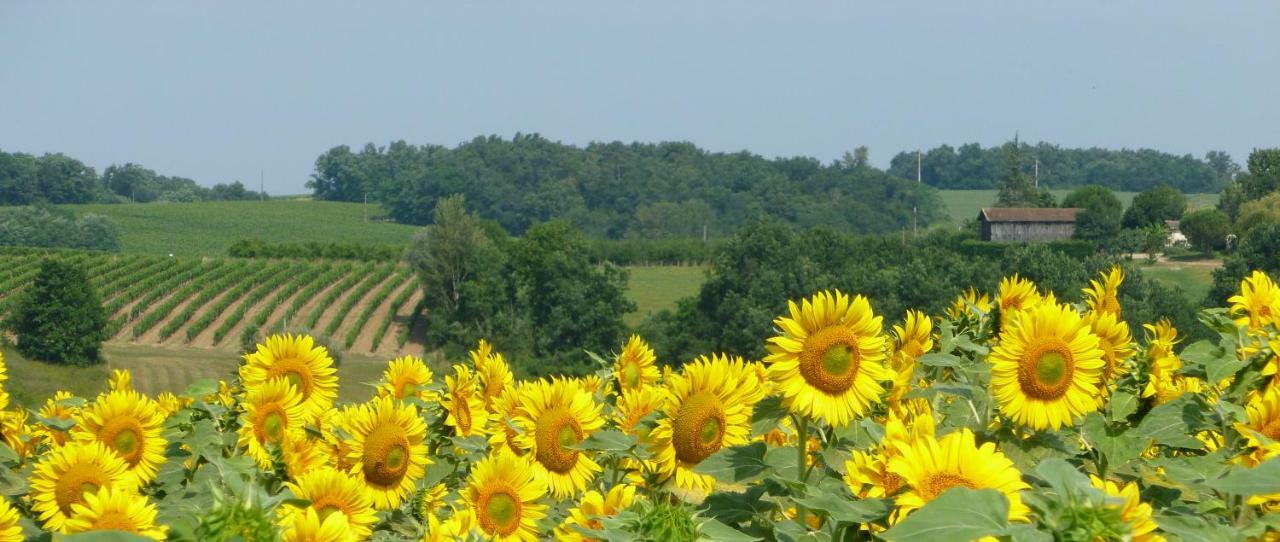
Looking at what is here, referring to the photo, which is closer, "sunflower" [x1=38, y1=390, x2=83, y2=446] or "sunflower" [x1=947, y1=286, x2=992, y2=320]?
"sunflower" [x1=947, y1=286, x2=992, y2=320]

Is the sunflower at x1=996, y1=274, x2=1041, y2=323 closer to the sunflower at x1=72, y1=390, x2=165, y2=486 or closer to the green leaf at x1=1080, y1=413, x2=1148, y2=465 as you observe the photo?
the green leaf at x1=1080, y1=413, x2=1148, y2=465

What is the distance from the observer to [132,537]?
4.24 feet

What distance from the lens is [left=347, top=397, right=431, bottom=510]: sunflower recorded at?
3.76 metres

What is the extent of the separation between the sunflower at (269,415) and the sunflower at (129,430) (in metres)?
0.24

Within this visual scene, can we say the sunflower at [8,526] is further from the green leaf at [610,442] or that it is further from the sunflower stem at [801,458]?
the sunflower stem at [801,458]

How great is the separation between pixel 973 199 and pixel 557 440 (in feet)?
488

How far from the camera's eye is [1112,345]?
3008mm

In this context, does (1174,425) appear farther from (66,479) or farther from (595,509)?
(66,479)

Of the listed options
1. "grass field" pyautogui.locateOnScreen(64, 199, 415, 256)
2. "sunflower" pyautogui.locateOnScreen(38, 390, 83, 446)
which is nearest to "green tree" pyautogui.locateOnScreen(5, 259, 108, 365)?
"grass field" pyautogui.locateOnScreen(64, 199, 415, 256)

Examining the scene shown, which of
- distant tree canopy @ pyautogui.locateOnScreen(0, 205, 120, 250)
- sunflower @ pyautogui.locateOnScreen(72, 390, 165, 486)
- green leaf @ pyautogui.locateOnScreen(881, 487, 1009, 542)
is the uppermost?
green leaf @ pyautogui.locateOnScreen(881, 487, 1009, 542)

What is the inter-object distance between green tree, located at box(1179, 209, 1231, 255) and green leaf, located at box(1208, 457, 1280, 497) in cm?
8772

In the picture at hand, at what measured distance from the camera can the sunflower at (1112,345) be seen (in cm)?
299

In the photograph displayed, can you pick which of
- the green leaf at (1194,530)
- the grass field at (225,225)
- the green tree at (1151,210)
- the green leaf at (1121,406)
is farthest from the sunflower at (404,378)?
the green tree at (1151,210)

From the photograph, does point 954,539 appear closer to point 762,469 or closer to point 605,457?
point 762,469
